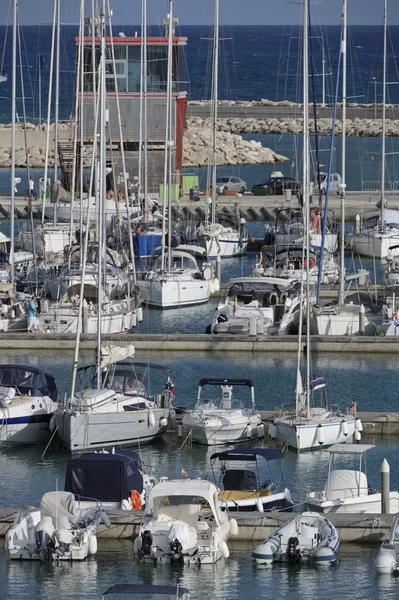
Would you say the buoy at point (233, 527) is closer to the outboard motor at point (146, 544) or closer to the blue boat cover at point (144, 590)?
the outboard motor at point (146, 544)

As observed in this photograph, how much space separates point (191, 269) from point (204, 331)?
4.42 meters

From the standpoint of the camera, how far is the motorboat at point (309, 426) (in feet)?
96.2

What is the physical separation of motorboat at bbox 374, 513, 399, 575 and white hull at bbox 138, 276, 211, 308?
20466mm

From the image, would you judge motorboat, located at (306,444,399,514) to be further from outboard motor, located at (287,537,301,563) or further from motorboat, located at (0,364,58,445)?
motorboat, located at (0,364,58,445)

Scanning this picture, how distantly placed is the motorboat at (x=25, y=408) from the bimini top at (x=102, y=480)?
453 cm

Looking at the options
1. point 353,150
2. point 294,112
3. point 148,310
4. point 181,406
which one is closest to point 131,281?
point 148,310

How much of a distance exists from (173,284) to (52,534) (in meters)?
20.1

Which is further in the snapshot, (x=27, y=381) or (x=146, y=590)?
(x=27, y=381)

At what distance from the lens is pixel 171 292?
43.2m

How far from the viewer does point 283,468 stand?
28.6m

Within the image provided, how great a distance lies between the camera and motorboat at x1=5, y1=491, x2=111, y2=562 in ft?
77.2

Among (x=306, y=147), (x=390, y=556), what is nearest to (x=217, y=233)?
(x=306, y=147)

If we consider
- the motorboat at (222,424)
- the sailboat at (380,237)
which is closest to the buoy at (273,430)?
the motorboat at (222,424)

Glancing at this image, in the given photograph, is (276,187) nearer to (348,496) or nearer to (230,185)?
(230,185)
